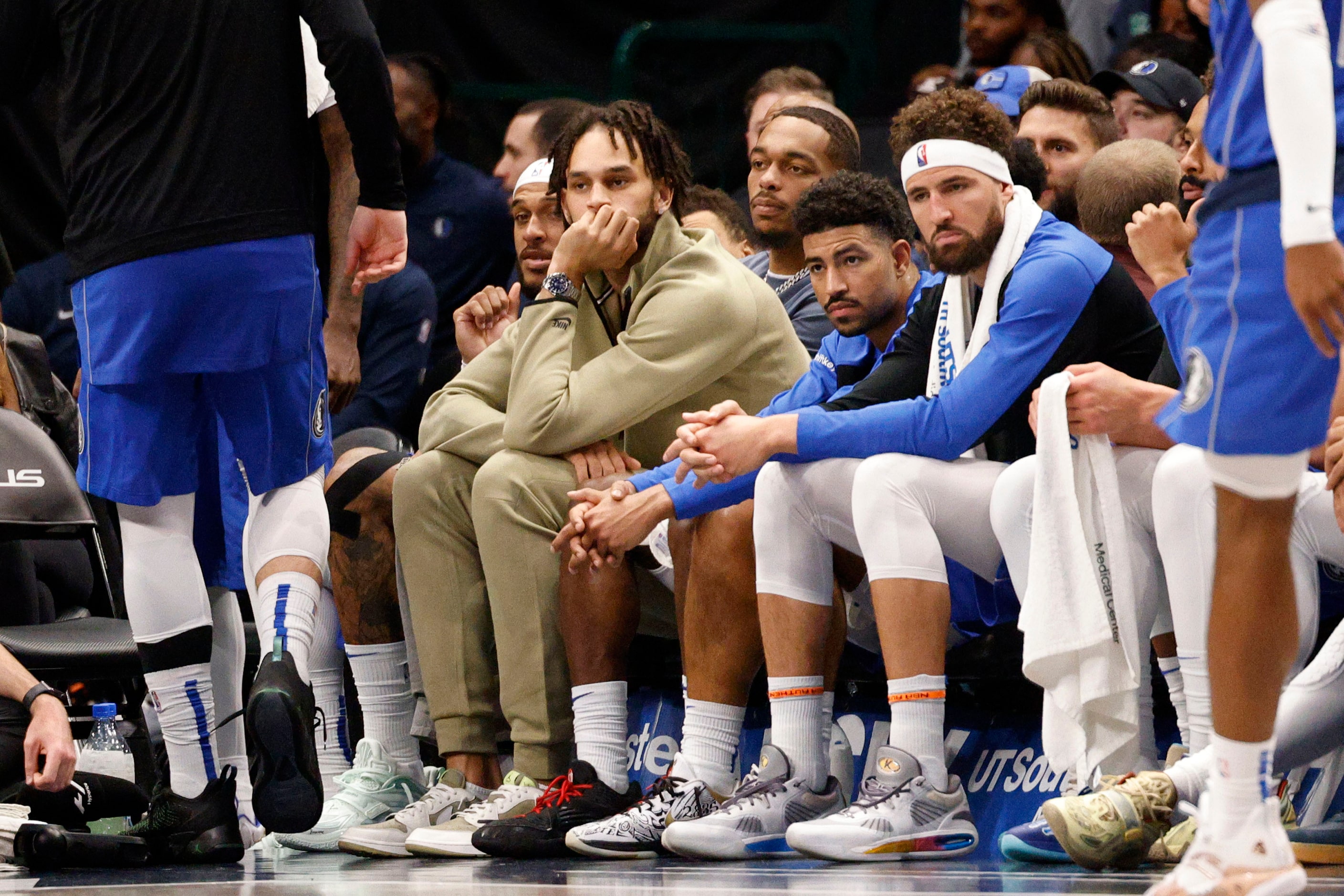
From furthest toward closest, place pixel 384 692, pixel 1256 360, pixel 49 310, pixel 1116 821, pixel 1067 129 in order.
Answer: pixel 49 310, pixel 1067 129, pixel 384 692, pixel 1116 821, pixel 1256 360

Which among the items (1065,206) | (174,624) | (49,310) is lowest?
(174,624)

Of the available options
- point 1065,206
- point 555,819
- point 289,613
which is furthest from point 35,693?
point 1065,206

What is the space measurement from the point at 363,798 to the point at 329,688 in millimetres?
497

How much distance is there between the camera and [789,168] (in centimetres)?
459

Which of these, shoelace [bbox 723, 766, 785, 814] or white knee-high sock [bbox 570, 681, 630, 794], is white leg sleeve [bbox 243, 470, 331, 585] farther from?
shoelace [bbox 723, 766, 785, 814]

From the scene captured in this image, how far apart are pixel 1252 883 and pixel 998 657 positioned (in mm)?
1412

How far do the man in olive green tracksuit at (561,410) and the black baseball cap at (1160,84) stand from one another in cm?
141

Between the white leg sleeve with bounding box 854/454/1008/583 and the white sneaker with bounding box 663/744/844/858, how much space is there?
0.42 meters

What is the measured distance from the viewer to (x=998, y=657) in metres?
3.45

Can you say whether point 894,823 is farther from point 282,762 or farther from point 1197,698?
point 282,762

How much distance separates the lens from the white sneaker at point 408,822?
3668mm

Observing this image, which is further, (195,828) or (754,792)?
(195,828)

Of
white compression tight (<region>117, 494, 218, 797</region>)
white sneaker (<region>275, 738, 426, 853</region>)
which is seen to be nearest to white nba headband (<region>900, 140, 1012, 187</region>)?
white compression tight (<region>117, 494, 218, 797</region>)

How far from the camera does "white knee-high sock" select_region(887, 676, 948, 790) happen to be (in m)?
3.12
